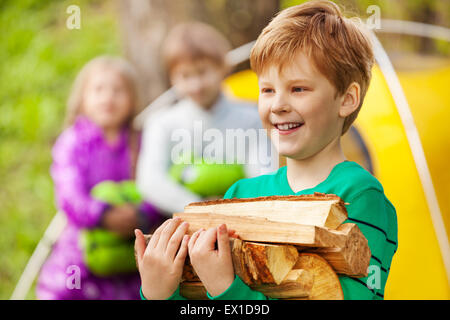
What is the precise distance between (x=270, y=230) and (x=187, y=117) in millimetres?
1487

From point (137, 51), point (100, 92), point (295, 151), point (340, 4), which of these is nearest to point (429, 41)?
point (137, 51)

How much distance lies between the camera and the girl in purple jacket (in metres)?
2.29

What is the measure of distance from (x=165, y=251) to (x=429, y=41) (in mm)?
2717

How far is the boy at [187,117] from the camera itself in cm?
213

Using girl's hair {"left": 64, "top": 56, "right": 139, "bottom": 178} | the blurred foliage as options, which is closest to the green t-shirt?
girl's hair {"left": 64, "top": 56, "right": 139, "bottom": 178}

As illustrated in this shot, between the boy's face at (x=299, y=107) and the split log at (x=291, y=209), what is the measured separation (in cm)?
10

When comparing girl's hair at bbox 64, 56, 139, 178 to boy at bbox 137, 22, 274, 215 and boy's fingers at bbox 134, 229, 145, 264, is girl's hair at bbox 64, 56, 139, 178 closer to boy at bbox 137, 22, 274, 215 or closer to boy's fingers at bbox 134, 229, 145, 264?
boy at bbox 137, 22, 274, 215

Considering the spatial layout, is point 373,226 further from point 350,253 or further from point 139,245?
point 139,245

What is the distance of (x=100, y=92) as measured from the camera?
2.50 meters

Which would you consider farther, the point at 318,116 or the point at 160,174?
the point at 160,174

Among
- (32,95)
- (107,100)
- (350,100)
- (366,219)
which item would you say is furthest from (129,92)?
(32,95)

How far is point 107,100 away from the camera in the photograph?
2.47m

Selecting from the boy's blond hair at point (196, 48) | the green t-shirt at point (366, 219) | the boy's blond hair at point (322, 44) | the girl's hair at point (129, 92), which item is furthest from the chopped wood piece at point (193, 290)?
the girl's hair at point (129, 92)
